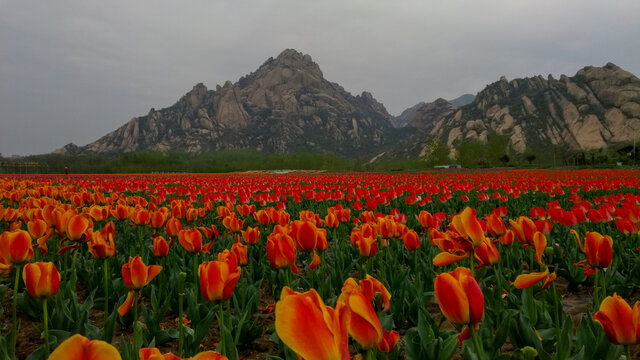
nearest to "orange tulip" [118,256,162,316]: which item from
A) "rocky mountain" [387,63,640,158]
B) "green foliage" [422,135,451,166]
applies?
"green foliage" [422,135,451,166]

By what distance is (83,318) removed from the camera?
8.04 ft

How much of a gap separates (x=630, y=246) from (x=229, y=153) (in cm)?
18705

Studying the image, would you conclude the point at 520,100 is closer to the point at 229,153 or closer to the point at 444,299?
the point at 229,153

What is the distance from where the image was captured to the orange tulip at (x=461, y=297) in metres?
1.25

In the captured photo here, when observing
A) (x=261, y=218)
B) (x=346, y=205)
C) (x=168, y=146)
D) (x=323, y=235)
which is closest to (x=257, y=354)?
(x=323, y=235)

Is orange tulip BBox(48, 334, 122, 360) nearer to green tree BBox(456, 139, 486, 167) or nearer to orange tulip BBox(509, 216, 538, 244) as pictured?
orange tulip BBox(509, 216, 538, 244)

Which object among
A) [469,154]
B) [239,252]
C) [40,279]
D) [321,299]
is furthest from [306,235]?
[469,154]

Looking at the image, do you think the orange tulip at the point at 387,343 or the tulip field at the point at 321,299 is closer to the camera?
the tulip field at the point at 321,299

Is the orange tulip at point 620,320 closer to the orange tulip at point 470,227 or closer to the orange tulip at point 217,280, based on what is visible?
the orange tulip at point 470,227

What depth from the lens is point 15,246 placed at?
2242mm

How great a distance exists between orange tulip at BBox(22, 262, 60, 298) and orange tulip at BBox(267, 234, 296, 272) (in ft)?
3.85

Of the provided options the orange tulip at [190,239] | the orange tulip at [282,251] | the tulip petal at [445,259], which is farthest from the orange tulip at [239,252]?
the tulip petal at [445,259]

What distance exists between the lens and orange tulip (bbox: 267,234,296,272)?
2.37 m

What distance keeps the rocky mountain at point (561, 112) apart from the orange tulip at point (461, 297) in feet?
387
